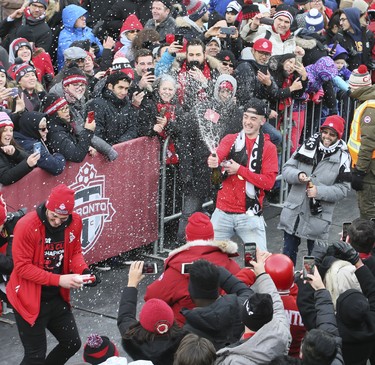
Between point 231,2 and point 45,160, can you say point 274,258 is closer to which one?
point 45,160

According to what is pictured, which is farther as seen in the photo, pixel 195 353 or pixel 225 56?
pixel 225 56

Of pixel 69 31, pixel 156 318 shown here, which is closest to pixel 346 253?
pixel 156 318

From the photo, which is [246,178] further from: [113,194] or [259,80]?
[259,80]

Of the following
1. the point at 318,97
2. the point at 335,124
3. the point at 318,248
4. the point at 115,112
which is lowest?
the point at 318,97

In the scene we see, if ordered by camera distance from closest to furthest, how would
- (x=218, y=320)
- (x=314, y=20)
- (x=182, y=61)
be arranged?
(x=218, y=320), (x=182, y=61), (x=314, y=20)

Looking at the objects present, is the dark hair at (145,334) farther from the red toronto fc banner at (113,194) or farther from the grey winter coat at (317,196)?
the grey winter coat at (317,196)

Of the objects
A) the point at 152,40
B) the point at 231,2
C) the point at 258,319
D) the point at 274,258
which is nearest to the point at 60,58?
the point at 152,40

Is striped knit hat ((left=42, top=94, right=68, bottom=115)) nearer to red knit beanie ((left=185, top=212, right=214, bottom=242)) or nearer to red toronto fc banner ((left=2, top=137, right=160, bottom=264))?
red toronto fc banner ((left=2, top=137, right=160, bottom=264))

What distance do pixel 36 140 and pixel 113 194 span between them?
1.17 meters

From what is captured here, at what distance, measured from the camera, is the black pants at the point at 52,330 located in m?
7.04

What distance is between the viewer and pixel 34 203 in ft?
28.4

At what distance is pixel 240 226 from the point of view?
29.5 ft

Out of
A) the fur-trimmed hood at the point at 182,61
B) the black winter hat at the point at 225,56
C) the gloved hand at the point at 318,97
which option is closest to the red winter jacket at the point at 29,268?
the fur-trimmed hood at the point at 182,61

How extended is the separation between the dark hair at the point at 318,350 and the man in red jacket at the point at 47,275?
2.18 m
